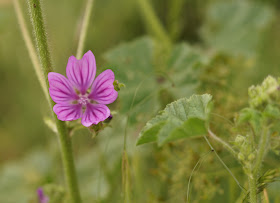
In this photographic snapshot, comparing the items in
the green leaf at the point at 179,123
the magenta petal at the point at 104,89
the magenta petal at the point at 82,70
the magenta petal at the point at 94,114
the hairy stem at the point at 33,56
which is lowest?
the green leaf at the point at 179,123

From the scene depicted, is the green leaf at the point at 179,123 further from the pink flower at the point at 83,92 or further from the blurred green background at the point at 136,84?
the blurred green background at the point at 136,84

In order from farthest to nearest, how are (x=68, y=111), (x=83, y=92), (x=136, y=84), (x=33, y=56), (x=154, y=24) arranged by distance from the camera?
(x=154, y=24) → (x=136, y=84) → (x=33, y=56) → (x=83, y=92) → (x=68, y=111)

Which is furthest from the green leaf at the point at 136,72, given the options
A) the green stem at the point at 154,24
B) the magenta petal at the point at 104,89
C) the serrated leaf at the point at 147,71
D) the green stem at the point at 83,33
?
the magenta petal at the point at 104,89

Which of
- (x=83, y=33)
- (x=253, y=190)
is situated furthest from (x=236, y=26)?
(x=253, y=190)

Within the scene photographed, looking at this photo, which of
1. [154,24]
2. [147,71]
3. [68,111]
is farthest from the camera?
[154,24]

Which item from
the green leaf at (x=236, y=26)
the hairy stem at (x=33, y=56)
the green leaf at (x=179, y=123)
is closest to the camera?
the green leaf at (x=179, y=123)

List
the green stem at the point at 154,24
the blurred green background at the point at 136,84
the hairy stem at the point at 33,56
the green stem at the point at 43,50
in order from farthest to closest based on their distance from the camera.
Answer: the green stem at the point at 154,24
the blurred green background at the point at 136,84
the hairy stem at the point at 33,56
the green stem at the point at 43,50

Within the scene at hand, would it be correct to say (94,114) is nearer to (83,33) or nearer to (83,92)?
(83,92)
